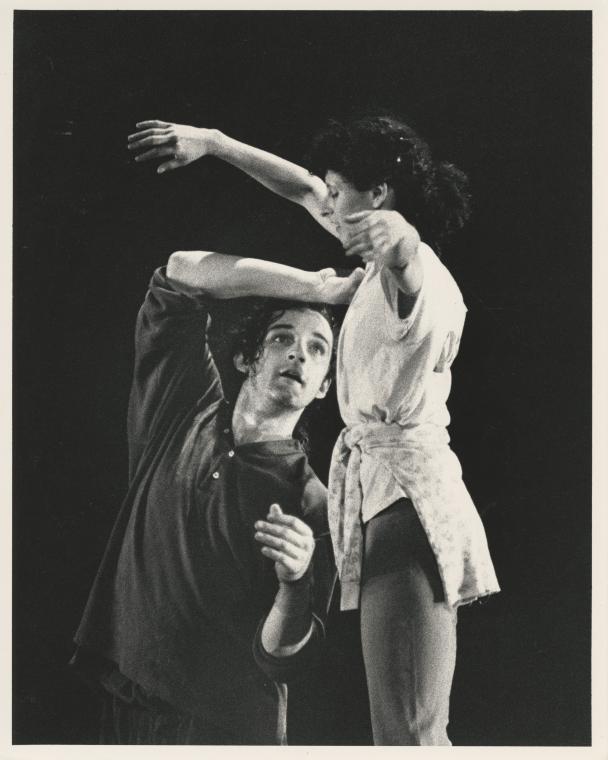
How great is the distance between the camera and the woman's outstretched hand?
6.13 ft

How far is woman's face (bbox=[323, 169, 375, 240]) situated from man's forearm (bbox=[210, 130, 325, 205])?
0.07 feet

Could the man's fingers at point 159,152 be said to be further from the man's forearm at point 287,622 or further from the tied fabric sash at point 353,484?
the man's forearm at point 287,622

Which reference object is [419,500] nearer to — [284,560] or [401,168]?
[284,560]

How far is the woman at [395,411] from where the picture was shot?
1.78 m

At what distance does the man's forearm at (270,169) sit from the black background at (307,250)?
1.0 inches

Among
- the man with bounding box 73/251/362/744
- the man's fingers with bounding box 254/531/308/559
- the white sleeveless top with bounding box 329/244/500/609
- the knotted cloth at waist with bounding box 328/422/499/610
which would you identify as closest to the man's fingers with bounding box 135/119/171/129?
the man with bounding box 73/251/362/744

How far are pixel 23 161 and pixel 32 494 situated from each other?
0.63m

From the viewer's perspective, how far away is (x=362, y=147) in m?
1.85

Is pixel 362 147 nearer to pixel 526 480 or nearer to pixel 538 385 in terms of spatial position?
pixel 538 385

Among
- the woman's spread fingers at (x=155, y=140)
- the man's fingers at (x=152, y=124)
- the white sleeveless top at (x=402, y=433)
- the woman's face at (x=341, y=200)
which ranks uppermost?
the man's fingers at (x=152, y=124)

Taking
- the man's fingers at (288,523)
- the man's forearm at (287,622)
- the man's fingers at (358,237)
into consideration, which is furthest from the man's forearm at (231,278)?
the man's forearm at (287,622)

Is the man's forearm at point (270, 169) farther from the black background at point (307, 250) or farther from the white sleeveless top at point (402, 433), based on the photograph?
the white sleeveless top at point (402, 433)

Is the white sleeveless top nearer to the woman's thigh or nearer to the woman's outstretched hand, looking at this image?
the woman's thigh

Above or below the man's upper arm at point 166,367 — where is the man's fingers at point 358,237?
above
